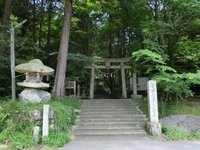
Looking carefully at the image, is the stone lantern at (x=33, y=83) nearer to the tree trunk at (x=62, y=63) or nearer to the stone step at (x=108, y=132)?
the stone step at (x=108, y=132)

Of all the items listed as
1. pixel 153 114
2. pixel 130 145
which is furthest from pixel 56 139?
pixel 153 114

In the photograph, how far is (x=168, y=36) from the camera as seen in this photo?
13.5 meters

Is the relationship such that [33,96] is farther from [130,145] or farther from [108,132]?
[130,145]

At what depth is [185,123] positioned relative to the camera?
9.73m

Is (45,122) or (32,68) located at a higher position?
(32,68)

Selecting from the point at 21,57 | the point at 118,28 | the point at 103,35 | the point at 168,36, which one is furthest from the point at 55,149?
the point at 103,35

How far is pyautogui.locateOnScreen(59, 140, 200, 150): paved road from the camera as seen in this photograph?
7518 millimetres

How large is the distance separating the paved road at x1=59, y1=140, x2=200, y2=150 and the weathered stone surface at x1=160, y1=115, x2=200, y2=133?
3.87 feet

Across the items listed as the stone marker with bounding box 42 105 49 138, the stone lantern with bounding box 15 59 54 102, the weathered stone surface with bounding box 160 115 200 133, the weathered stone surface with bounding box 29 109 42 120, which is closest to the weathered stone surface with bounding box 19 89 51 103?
the stone lantern with bounding box 15 59 54 102

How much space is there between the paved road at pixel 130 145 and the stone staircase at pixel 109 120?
1.13m

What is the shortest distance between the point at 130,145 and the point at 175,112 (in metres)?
4.40

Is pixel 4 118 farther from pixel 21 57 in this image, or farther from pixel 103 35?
pixel 103 35

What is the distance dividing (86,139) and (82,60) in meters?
5.76

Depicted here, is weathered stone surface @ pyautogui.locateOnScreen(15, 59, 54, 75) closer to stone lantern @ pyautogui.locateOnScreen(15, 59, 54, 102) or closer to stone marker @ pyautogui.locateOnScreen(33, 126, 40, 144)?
stone lantern @ pyautogui.locateOnScreen(15, 59, 54, 102)
